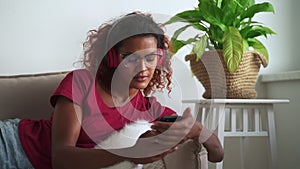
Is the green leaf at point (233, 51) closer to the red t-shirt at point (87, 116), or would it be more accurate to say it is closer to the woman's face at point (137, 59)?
the red t-shirt at point (87, 116)

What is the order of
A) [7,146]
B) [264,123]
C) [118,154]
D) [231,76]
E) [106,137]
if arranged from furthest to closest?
[264,123], [231,76], [7,146], [106,137], [118,154]

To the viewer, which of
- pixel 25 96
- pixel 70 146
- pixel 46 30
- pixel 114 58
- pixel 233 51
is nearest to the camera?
pixel 70 146

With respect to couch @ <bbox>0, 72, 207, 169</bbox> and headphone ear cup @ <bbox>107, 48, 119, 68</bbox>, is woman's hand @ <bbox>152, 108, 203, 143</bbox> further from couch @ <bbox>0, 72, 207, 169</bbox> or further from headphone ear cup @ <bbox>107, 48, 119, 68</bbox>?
couch @ <bbox>0, 72, 207, 169</bbox>

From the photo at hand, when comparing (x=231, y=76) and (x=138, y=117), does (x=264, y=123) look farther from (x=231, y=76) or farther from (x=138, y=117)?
(x=138, y=117)

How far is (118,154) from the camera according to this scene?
0.96 metres

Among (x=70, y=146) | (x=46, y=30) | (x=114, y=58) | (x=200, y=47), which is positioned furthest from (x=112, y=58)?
(x=46, y=30)

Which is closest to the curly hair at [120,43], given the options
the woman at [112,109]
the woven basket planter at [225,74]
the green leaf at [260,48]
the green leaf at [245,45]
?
the woman at [112,109]

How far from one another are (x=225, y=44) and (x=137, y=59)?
1.76ft

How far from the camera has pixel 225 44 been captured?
150 centimetres

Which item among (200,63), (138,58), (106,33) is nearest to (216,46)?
(200,63)

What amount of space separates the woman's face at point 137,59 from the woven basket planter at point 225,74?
49 centimetres

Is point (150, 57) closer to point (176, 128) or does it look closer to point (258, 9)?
point (176, 128)

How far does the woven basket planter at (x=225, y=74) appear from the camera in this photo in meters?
1.55

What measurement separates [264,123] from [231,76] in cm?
55
